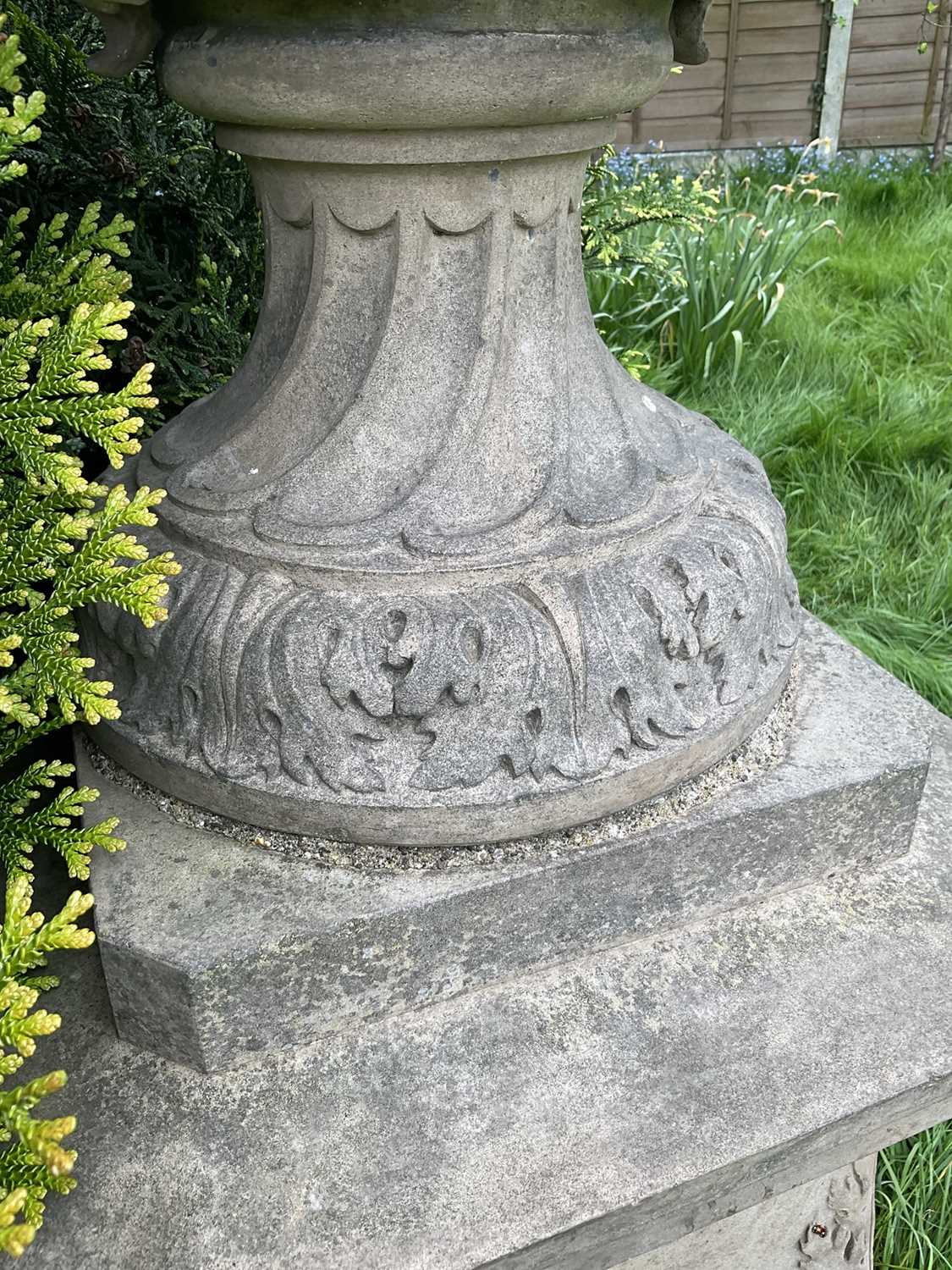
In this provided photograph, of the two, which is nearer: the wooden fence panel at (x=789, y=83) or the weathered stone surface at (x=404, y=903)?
the weathered stone surface at (x=404, y=903)

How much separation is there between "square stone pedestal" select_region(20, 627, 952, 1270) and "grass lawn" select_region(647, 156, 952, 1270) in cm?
29

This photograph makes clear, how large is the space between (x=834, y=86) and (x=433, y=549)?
612cm

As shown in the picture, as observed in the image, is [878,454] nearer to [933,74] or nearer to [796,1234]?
[796,1234]

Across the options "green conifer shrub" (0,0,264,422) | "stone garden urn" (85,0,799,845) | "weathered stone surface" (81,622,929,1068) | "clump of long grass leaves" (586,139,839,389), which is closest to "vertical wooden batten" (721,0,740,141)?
"clump of long grass leaves" (586,139,839,389)

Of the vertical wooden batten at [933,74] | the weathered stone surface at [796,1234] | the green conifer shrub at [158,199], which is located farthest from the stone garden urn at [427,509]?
the vertical wooden batten at [933,74]

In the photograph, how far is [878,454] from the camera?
3.19m

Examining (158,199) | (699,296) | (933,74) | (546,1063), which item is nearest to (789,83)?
(933,74)

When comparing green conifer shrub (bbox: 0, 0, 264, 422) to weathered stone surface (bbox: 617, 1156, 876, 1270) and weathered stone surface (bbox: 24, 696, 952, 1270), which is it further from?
weathered stone surface (bbox: 617, 1156, 876, 1270)

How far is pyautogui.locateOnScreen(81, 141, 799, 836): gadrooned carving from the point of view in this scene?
4.35 ft

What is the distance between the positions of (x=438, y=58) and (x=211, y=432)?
61cm

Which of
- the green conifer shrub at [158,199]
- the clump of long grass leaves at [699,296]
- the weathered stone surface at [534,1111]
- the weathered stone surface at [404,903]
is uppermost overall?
the green conifer shrub at [158,199]

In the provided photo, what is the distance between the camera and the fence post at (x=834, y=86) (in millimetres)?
6105

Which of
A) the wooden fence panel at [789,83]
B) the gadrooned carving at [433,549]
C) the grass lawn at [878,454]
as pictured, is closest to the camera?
the gadrooned carving at [433,549]

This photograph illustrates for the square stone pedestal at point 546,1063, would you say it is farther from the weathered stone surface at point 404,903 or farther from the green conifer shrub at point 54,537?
the green conifer shrub at point 54,537
